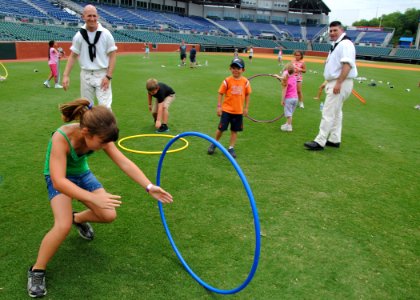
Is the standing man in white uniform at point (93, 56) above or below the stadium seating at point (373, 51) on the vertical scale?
below

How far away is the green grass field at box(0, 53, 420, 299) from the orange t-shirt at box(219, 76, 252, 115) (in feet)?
3.43

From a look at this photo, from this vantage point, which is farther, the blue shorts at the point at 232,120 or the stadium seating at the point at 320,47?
the stadium seating at the point at 320,47

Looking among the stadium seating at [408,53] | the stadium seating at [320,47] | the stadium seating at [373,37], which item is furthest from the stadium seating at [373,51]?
the stadium seating at [373,37]

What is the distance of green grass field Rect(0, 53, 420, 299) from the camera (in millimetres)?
3357

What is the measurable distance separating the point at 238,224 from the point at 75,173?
2167 millimetres

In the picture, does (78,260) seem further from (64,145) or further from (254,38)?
(254,38)

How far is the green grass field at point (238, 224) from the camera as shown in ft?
11.0

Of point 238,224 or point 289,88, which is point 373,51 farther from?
point 238,224

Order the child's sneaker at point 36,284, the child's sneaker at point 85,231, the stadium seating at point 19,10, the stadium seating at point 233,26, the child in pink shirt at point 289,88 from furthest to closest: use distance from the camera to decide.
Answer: the stadium seating at point 233,26 < the stadium seating at point 19,10 < the child in pink shirt at point 289,88 < the child's sneaker at point 85,231 < the child's sneaker at point 36,284

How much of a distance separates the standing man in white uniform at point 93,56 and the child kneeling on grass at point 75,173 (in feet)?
11.0

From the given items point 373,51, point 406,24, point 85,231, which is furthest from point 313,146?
point 406,24

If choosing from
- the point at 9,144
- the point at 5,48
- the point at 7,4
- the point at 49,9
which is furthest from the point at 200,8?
the point at 9,144

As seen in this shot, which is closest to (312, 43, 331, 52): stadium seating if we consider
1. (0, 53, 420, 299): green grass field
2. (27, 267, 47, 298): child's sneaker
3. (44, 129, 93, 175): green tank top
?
(0, 53, 420, 299): green grass field

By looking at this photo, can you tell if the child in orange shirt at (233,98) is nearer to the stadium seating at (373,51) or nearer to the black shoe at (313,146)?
the black shoe at (313,146)
